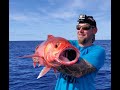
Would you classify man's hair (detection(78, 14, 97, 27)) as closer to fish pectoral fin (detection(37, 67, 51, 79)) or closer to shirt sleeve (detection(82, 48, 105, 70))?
shirt sleeve (detection(82, 48, 105, 70))

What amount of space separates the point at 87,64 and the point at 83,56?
6cm

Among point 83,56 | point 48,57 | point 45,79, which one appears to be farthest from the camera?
point 45,79

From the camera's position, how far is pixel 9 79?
195 centimetres

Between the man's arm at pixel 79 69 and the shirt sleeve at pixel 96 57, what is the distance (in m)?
0.03

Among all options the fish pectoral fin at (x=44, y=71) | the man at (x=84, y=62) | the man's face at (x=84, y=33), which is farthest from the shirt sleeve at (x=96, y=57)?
the fish pectoral fin at (x=44, y=71)

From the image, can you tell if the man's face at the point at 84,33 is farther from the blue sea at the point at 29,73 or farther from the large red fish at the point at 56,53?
the large red fish at the point at 56,53

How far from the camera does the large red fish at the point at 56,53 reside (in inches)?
60.4

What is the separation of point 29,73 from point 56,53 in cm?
47

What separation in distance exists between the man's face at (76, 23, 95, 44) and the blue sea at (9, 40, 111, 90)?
0.07 metres

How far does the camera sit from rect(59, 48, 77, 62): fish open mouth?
154cm

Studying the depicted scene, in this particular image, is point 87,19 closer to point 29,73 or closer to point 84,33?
point 84,33

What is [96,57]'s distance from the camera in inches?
67.0

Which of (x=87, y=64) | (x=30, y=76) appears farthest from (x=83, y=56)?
(x=30, y=76)
